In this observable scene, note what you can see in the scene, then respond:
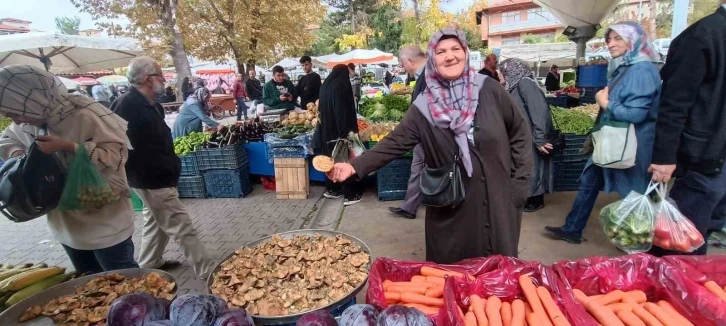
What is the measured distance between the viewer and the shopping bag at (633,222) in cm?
242

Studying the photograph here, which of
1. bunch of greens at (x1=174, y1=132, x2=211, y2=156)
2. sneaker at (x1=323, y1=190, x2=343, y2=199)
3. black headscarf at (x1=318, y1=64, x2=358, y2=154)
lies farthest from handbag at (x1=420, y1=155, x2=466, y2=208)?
bunch of greens at (x1=174, y1=132, x2=211, y2=156)

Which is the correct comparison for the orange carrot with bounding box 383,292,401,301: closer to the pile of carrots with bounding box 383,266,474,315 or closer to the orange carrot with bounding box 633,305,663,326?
the pile of carrots with bounding box 383,266,474,315

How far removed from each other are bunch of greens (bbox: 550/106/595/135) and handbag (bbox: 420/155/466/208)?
3.32m

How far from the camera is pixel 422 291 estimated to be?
1.67 meters

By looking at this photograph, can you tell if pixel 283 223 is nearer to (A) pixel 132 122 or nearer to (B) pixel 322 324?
(A) pixel 132 122

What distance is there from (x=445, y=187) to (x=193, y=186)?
5116mm

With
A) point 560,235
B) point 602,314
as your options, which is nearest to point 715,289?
point 602,314

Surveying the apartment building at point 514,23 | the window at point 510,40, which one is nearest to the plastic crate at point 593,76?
the apartment building at point 514,23

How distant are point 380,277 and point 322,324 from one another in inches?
25.3

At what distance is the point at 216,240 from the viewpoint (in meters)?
4.55

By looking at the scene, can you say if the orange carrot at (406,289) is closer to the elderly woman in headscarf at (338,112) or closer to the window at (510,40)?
the elderly woman in headscarf at (338,112)

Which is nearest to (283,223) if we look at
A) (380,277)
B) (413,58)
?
(413,58)

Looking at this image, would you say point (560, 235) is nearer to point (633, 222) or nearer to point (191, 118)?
point (633, 222)

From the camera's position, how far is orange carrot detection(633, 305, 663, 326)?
4.67 feet
